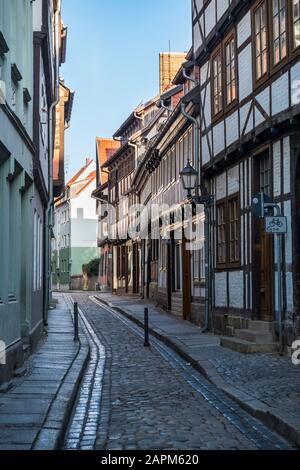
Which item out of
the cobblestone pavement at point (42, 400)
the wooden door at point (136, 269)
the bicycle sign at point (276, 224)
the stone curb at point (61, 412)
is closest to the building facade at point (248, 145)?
the bicycle sign at point (276, 224)

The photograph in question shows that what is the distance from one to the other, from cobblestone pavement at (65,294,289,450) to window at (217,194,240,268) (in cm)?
317

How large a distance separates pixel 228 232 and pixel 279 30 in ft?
16.3

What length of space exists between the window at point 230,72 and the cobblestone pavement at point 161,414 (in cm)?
590

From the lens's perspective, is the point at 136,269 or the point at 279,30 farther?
the point at 136,269

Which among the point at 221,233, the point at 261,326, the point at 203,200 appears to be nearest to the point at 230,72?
the point at 203,200

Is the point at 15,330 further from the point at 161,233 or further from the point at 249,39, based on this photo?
the point at 161,233

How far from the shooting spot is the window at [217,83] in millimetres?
16328

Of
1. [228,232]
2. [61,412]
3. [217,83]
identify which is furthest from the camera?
[217,83]

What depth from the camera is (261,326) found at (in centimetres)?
1329

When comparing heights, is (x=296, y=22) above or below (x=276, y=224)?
above

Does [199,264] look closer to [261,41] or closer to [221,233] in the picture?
[221,233]

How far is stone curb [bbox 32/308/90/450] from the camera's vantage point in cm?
627

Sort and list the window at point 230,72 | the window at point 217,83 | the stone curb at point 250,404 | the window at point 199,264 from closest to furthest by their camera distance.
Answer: the stone curb at point 250,404 < the window at point 230,72 < the window at point 217,83 < the window at point 199,264

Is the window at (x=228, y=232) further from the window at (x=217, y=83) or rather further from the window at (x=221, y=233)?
the window at (x=217, y=83)
